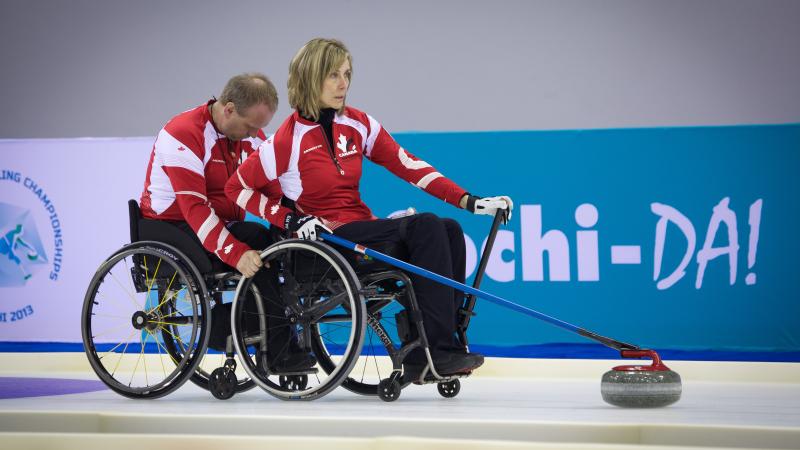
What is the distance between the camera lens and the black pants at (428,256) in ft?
9.52

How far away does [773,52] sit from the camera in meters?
7.36

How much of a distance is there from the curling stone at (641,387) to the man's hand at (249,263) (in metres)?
1.05

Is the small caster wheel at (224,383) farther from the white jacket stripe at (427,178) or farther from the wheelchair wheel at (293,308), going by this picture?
the white jacket stripe at (427,178)

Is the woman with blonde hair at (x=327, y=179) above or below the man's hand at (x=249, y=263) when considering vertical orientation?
above

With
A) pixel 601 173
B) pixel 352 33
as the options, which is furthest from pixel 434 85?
pixel 601 173

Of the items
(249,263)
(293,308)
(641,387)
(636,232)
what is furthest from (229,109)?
(636,232)

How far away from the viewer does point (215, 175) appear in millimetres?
3369

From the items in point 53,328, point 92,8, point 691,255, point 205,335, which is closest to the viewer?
point 205,335

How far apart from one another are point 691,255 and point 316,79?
2170 mm

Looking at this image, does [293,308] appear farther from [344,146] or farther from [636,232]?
[636,232]

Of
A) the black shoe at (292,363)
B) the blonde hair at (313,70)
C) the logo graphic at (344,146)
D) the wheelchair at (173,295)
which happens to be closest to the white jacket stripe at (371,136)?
the logo graphic at (344,146)

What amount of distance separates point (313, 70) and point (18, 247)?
258 centimetres

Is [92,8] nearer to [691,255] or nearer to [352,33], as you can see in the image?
[352,33]

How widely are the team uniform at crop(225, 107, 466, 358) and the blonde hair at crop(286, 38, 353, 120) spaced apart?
0.13ft
